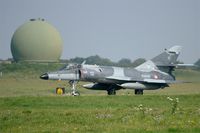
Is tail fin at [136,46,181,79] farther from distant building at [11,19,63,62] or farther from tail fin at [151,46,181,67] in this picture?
distant building at [11,19,63,62]

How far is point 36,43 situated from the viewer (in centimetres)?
8300

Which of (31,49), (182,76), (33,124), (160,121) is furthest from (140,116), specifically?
(31,49)

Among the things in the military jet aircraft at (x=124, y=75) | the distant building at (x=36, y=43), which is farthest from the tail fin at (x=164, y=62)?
the distant building at (x=36, y=43)

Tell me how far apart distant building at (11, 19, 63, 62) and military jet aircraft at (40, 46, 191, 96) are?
1660 inches

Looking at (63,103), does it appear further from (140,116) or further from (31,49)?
(31,49)

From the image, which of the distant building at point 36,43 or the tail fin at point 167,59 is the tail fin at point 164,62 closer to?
the tail fin at point 167,59

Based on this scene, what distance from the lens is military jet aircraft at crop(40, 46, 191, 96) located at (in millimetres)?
36750

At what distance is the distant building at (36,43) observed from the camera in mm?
83125

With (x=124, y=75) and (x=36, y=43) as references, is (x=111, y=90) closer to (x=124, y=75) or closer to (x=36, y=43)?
(x=124, y=75)

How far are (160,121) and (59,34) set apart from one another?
73653 millimetres

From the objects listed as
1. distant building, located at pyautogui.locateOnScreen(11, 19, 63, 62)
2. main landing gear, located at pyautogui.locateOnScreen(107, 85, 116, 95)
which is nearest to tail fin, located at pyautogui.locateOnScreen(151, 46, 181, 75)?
main landing gear, located at pyautogui.locateOnScreen(107, 85, 116, 95)

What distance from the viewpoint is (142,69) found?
41.5 m

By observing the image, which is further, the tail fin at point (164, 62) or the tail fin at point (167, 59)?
the tail fin at point (167, 59)

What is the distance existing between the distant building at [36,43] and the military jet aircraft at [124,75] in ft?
138
